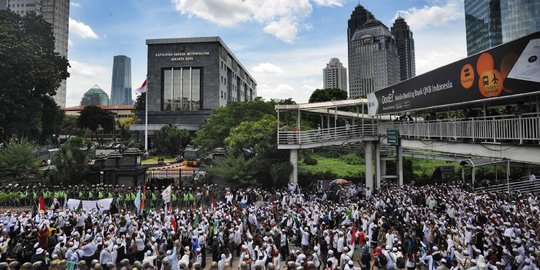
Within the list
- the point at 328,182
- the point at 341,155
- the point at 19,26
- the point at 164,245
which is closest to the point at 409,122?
the point at 328,182

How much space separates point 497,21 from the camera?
4033 inches

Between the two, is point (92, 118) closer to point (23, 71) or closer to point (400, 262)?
point (23, 71)

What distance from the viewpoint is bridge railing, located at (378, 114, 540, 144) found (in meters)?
12.7

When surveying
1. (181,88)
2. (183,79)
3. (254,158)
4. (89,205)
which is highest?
(183,79)

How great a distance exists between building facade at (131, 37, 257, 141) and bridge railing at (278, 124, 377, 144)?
170 feet

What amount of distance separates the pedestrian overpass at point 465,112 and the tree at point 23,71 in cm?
2795

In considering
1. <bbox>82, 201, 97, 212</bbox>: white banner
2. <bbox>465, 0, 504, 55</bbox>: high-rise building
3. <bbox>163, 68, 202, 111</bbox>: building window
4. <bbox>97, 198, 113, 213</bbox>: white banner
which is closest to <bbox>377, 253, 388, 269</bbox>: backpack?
<bbox>97, 198, 113, 213</bbox>: white banner

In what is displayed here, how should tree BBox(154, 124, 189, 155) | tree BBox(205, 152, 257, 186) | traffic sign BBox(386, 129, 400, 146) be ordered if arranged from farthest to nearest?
tree BBox(154, 124, 189, 155), tree BBox(205, 152, 257, 186), traffic sign BBox(386, 129, 400, 146)

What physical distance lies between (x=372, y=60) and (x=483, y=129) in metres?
186

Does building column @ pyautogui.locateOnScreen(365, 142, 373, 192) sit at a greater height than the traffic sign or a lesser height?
lesser

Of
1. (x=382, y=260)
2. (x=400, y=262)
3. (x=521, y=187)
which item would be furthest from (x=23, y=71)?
(x=521, y=187)

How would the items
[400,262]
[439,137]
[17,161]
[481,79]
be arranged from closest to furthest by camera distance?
[400,262] < [481,79] < [439,137] < [17,161]

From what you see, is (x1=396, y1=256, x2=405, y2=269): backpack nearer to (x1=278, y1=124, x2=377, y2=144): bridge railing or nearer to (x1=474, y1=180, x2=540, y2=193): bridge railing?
(x1=278, y1=124, x2=377, y2=144): bridge railing

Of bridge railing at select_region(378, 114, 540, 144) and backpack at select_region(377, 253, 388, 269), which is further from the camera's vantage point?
bridge railing at select_region(378, 114, 540, 144)
